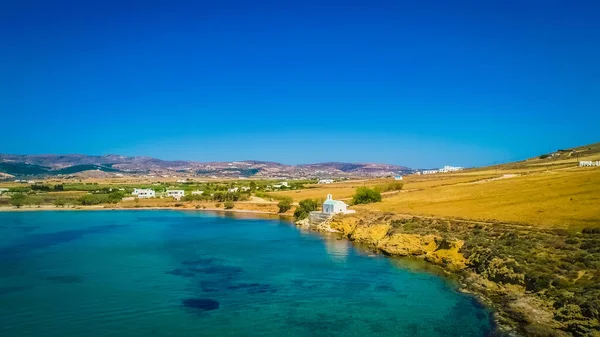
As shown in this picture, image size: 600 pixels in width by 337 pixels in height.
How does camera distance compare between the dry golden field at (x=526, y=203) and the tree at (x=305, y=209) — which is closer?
the dry golden field at (x=526, y=203)

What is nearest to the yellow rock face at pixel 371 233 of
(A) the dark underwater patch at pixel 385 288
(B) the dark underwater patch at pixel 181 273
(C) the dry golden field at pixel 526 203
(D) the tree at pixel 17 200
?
(C) the dry golden field at pixel 526 203

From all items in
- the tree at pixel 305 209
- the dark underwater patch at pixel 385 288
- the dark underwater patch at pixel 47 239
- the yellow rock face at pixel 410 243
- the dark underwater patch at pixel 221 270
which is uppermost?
the tree at pixel 305 209

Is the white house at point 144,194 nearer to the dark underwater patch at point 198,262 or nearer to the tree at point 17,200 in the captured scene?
the tree at point 17,200

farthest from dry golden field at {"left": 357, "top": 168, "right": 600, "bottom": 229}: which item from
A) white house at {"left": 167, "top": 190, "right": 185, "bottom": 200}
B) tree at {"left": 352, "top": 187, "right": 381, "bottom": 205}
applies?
white house at {"left": 167, "top": 190, "right": 185, "bottom": 200}

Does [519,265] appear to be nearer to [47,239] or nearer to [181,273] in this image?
[181,273]

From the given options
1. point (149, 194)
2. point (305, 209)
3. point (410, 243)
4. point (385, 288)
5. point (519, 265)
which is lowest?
point (385, 288)

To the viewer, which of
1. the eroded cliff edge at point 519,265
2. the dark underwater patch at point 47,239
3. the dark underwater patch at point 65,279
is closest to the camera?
the eroded cliff edge at point 519,265

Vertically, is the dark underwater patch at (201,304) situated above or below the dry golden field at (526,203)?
below

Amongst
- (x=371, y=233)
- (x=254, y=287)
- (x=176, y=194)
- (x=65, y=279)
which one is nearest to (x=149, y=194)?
(x=176, y=194)
